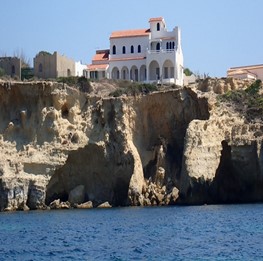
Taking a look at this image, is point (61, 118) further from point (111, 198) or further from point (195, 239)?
point (195, 239)

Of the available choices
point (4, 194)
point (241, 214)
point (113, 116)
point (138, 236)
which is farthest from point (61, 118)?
point (138, 236)

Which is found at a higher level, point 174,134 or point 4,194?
point 174,134

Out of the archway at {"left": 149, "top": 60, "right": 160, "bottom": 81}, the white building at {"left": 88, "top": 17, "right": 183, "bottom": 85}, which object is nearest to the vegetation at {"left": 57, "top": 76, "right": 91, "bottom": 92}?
the white building at {"left": 88, "top": 17, "right": 183, "bottom": 85}

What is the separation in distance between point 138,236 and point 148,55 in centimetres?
4129

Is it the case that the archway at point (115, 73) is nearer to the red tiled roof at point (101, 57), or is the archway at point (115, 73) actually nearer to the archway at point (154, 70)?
the red tiled roof at point (101, 57)

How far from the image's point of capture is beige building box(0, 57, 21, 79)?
73500 mm

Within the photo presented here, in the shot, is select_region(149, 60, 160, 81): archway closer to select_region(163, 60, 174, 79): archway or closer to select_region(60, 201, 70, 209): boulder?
select_region(163, 60, 174, 79): archway

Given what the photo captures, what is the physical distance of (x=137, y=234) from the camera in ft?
127

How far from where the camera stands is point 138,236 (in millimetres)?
37812

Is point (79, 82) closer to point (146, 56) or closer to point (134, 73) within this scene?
point (146, 56)

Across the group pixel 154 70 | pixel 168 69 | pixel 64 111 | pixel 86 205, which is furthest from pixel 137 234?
pixel 154 70

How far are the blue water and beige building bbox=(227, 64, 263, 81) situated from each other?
23441 millimetres

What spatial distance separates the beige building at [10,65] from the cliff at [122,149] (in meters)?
13.3

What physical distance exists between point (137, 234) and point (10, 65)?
38.3 metres
